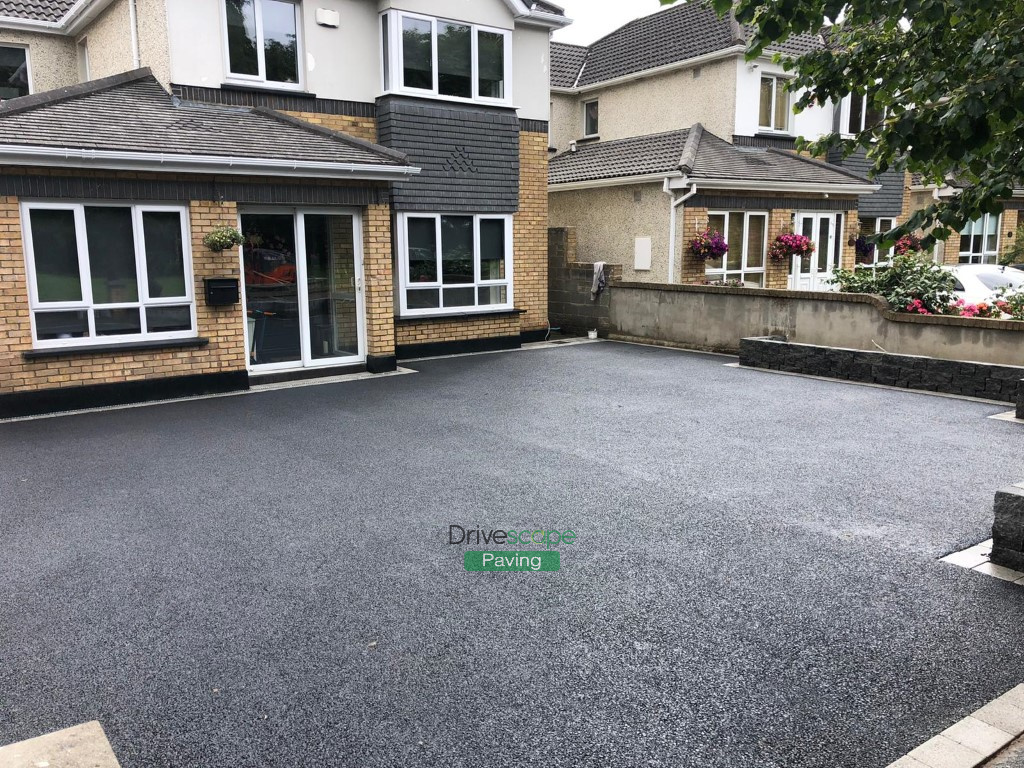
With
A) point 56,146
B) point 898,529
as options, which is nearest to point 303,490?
point 898,529

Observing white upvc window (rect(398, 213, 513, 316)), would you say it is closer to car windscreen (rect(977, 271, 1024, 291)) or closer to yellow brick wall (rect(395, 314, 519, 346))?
yellow brick wall (rect(395, 314, 519, 346))

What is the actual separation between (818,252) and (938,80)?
1670 centimetres

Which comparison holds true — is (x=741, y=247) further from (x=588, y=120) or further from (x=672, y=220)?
(x=588, y=120)

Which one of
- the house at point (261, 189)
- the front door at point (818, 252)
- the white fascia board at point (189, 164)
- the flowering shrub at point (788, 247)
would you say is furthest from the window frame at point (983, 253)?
the white fascia board at point (189, 164)

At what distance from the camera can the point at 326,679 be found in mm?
3791

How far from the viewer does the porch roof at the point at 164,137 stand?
9266 millimetres

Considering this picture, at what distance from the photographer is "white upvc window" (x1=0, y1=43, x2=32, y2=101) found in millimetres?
14625

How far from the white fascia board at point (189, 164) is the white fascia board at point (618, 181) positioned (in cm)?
633

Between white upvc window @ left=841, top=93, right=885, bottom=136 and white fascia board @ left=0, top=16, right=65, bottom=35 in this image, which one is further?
white upvc window @ left=841, top=93, right=885, bottom=136

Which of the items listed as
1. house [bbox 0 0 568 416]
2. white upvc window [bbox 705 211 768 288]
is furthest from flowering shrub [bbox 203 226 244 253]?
white upvc window [bbox 705 211 768 288]

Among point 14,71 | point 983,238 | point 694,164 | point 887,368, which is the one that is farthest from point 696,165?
point 983,238

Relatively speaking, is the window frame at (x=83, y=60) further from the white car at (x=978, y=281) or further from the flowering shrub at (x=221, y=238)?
the white car at (x=978, y=281)

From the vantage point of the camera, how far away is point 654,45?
2086cm

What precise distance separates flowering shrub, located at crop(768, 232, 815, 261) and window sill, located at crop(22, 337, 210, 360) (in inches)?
489
